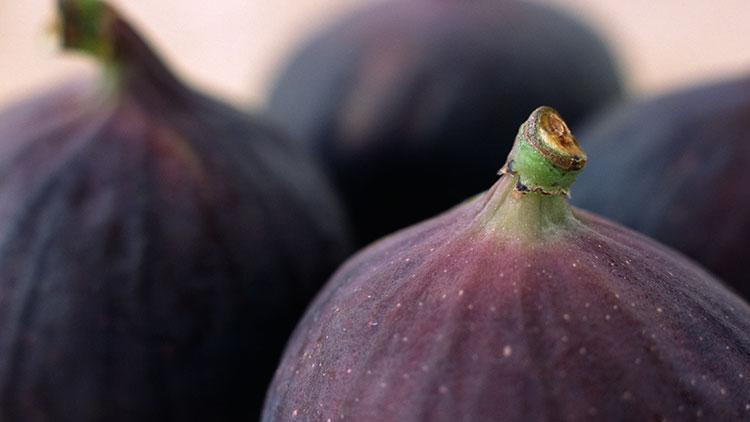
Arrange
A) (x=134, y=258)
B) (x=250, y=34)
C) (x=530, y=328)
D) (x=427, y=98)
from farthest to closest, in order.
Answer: (x=250, y=34), (x=427, y=98), (x=134, y=258), (x=530, y=328)

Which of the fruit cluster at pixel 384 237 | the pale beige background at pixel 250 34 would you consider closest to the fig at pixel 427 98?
the fruit cluster at pixel 384 237

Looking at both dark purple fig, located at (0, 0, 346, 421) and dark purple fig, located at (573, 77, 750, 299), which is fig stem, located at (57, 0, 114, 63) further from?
dark purple fig, located at (573, 77, 750, 299)

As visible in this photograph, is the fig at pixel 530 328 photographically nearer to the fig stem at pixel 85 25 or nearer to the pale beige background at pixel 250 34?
the fig stem at pixel 85 25

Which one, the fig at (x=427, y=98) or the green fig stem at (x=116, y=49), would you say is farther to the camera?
the fig at (x=427, y=98)

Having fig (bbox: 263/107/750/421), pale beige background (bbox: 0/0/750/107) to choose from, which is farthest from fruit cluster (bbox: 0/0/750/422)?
pale beige background (bbox: 0/0/750/107)

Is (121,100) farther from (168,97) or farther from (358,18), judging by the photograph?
(358,18)

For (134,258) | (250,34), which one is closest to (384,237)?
(134,258)

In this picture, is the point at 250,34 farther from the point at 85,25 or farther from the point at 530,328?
the point at 530,328

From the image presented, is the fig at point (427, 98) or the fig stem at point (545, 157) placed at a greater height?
the fig stem at point (545, 157)
